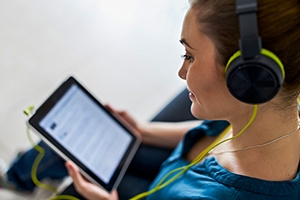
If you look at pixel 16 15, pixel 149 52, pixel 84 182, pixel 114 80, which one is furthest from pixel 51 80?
pixel 84 182

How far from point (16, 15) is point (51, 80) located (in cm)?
45

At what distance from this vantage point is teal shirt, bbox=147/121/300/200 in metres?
0.71

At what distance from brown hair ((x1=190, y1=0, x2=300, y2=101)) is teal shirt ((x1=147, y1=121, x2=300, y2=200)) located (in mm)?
204

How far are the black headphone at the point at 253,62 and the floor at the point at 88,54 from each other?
1.10 metres

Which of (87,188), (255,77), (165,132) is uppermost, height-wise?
(255,77)

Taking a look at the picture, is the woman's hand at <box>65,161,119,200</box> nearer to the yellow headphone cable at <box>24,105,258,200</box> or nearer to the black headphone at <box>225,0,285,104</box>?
the yellow headphone cable at <box>24,105,258,200</box>

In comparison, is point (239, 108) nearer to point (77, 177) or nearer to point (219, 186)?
point (219, 186)

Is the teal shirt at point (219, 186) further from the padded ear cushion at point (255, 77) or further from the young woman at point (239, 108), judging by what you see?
the padded ear cushion at point (255, 77)

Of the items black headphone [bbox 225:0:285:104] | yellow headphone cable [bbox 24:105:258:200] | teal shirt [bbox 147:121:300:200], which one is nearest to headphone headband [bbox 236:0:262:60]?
black headphone [bbox 225:0:285:104]

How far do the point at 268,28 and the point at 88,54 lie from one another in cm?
138

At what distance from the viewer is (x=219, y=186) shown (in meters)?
0.74

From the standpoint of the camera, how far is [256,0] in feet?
1.72

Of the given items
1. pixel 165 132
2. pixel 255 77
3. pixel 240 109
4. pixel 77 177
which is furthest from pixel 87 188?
pixel 255 77

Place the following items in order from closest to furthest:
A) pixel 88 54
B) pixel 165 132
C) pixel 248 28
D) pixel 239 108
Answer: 1. pixel 248 28
2. pixel 239 108
3. pixel 165 132
4. pixel 88 54
